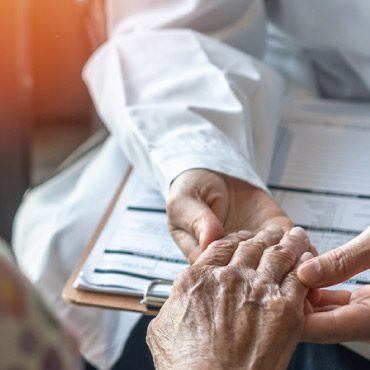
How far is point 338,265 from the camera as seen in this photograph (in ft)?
2.43

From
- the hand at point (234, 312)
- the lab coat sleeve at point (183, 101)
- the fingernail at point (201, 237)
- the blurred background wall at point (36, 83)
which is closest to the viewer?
the hand at point (234, 312)

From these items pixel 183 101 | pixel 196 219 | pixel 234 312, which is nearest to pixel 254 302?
pixel 234 312

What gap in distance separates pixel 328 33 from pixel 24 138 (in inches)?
26.8

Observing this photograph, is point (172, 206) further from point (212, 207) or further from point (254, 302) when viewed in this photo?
point (254, 302)

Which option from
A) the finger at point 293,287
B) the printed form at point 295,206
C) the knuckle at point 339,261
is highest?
the knuckle at point 339,261

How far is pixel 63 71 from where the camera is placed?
5.78 feet

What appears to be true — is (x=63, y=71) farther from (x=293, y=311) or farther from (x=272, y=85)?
(x=293, y=311)

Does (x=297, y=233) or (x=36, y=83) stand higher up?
(x=297, y=233)

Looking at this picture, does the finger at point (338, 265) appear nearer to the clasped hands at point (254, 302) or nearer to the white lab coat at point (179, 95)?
the clasped hands at point (254, 302)

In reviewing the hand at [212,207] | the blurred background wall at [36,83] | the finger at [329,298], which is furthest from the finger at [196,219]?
the blurred background wall at [36,83]

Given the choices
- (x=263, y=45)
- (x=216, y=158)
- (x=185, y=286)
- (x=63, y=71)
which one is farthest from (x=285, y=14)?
(x=63, y=71)

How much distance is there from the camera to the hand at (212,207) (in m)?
0.83

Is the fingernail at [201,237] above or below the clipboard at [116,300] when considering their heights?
above

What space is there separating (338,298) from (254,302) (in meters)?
0.09
